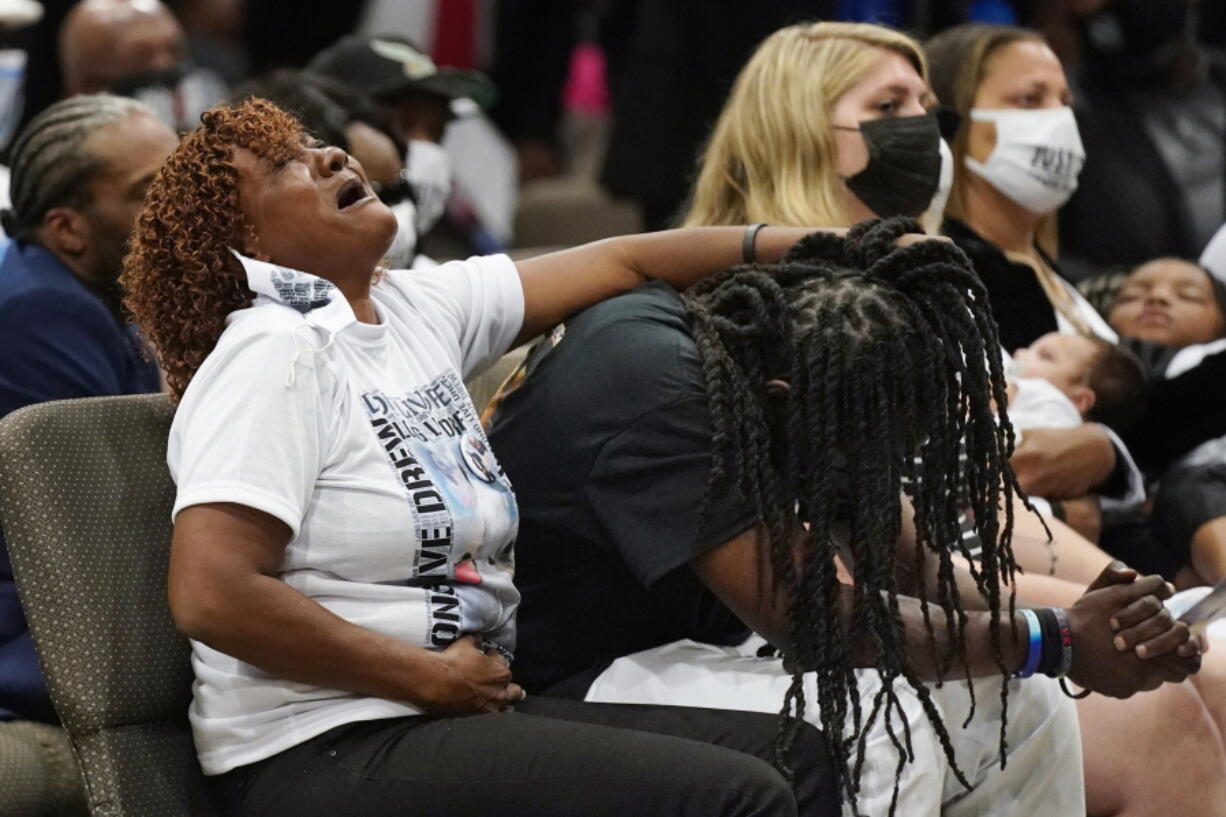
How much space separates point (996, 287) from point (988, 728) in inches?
53.6

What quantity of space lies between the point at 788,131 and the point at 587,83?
Result: 14.6ft

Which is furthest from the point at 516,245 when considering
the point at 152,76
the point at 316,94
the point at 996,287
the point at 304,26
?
the point at 996,287

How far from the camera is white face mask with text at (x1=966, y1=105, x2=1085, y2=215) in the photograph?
3.62 meters

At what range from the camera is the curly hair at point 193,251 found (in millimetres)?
2139

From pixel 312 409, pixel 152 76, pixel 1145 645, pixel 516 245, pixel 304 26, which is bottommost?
pixel 516 245

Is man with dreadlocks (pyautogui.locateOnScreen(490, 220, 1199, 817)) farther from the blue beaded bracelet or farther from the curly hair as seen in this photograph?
the curly hair

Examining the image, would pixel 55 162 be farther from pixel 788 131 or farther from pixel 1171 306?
pixel 1171 306

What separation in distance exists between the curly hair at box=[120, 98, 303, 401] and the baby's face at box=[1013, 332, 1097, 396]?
1738 millimetres

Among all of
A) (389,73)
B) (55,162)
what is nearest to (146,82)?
(389,73)

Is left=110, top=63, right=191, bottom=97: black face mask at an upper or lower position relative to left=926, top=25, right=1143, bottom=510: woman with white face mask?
lower

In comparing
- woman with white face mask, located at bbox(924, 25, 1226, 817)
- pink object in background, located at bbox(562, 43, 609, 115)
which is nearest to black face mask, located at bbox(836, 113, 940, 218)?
woman with white face mask, located at bbox(924, 25, 1226, 817)

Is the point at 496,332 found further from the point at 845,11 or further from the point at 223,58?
the point at 223,58

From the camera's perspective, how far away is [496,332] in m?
2.47

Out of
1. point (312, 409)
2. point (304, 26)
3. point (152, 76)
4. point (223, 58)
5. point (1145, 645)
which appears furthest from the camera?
point (304, 26)
